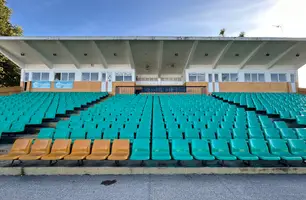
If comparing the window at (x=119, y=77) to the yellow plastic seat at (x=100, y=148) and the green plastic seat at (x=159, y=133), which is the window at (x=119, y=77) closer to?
the green plastic seat at (x=159, y=133)

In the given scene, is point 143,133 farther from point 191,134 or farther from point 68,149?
point 68,149

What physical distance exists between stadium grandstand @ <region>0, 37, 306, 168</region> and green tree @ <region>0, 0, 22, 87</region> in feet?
22.2

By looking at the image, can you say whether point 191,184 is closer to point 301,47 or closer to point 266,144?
point 266,144

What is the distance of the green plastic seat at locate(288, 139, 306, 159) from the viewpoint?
452 cm

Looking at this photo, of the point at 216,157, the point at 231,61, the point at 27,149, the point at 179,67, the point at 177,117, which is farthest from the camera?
the point at 179,67

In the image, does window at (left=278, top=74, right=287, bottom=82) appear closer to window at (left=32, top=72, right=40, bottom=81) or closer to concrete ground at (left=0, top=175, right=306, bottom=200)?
concrete ground at (left=0, top=175, right=306, bottom=200)

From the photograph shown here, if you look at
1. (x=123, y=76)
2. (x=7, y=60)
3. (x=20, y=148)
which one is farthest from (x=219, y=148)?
(x=7, y=60)

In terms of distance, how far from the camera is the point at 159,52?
15008 millimetres

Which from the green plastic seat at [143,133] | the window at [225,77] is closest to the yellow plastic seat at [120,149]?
the green plastic seat at [143,133]

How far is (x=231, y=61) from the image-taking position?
52.7 ft

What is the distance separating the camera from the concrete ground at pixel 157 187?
291cm

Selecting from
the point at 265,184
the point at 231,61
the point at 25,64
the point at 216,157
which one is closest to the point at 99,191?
the point at 216,157

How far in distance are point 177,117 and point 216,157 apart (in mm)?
3035

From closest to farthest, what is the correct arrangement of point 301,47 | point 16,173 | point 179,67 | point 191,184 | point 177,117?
point 191,184 → point 16,173 → point 177,117 → point 301,47 → point 179,67
